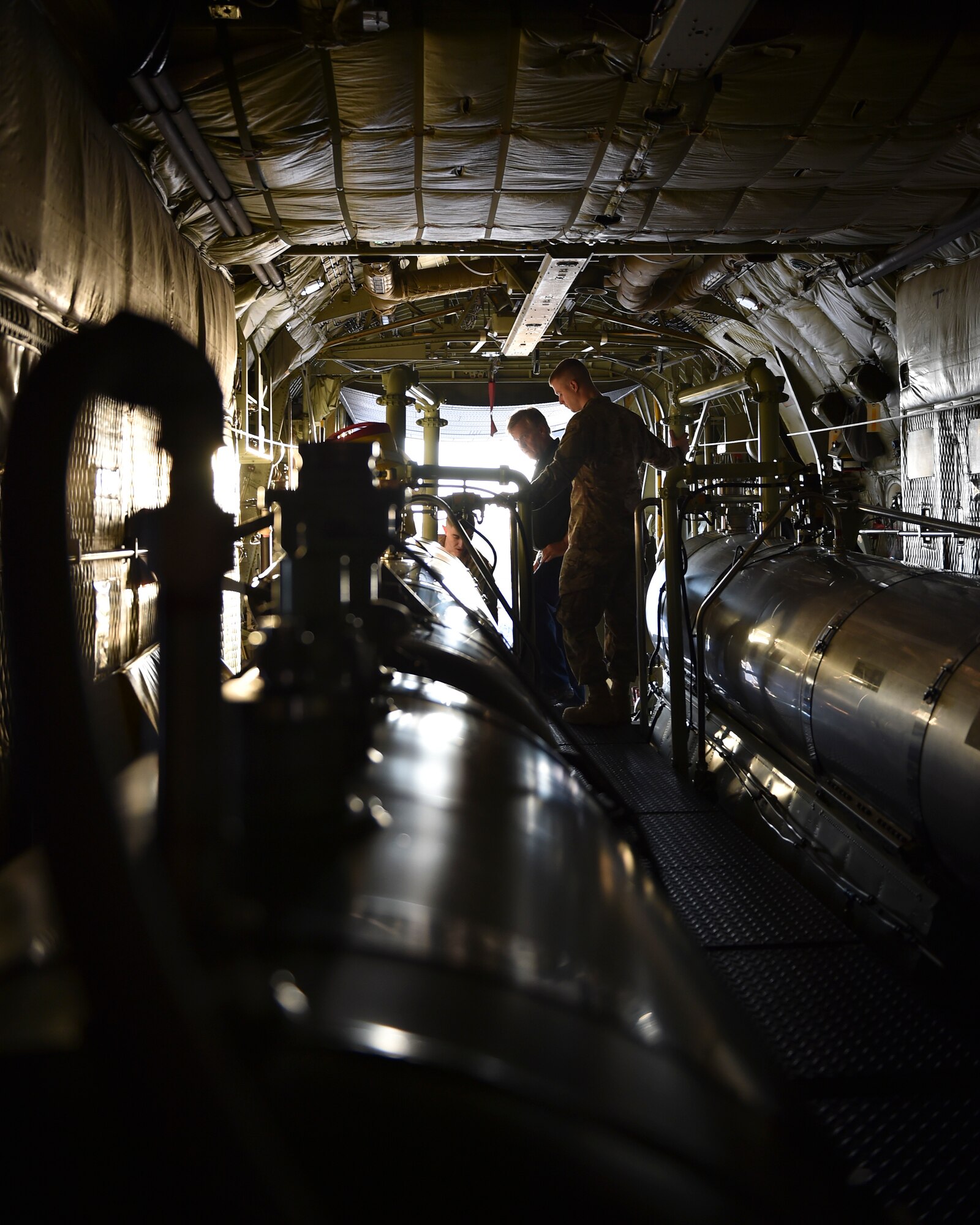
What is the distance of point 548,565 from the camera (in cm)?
559

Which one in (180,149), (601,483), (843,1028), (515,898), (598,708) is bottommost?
(843,1028)

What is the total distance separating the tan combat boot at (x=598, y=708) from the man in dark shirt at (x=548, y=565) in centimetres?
83

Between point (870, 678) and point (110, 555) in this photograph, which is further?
point (110, 555)

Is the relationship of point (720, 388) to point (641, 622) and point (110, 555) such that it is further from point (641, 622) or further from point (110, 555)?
point (110, 555)

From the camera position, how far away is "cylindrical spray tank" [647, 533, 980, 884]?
6.91ft

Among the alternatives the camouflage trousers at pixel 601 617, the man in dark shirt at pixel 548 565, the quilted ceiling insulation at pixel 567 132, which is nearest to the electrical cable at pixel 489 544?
the camouflage trousers at pixel 601 617

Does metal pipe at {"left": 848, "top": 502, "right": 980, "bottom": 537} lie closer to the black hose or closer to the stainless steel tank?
the stainless steel tank

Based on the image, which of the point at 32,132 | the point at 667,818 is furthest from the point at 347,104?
the point at 667,818

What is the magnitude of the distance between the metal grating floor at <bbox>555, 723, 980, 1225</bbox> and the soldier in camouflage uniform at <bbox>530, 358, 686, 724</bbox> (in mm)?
1633

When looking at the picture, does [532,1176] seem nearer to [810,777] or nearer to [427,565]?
[810,777]

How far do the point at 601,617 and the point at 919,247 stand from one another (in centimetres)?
281

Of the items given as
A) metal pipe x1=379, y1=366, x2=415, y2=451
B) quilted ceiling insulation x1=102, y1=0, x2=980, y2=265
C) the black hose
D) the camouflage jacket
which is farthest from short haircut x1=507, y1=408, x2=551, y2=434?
the black hose

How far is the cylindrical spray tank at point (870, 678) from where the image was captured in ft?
6.91

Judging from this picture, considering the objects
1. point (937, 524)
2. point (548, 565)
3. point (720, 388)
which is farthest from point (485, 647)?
point (720, 388)
